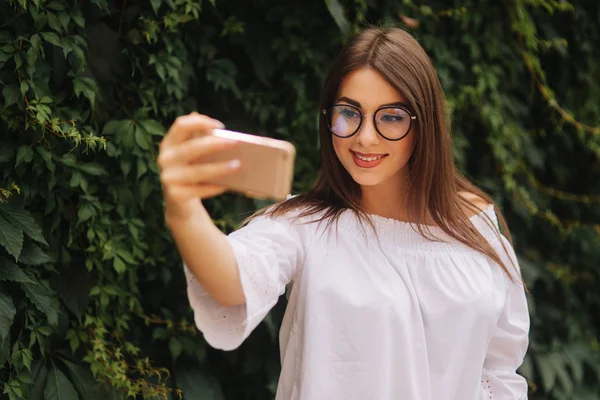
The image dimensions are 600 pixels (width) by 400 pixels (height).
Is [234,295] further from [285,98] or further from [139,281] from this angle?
[285,98]

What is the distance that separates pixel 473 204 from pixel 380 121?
1.47ft

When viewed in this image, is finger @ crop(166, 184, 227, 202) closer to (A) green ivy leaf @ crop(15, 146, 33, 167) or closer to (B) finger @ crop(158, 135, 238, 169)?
(B) finger @ crop(158, 135, 238, 169)

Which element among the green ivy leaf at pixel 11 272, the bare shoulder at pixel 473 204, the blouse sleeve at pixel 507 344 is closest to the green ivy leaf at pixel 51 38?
the green ivy leaf at pixel 11 272

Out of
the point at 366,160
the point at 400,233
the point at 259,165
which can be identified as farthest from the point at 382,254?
the point at 259,165

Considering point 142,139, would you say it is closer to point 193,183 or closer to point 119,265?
point 119,265

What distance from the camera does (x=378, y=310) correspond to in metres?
1.74

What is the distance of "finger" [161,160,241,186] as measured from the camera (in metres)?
1.24

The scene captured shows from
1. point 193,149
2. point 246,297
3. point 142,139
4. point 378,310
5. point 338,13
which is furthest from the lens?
point 338,13

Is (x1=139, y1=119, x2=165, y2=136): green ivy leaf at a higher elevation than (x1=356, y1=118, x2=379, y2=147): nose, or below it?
below

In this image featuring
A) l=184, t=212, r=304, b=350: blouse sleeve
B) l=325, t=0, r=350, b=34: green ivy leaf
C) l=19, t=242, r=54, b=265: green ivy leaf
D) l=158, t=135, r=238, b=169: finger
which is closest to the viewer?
l=158, t=135, r=238, b=169: finger

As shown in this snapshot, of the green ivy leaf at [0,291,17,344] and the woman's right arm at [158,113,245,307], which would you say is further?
the green ivy leaf at [0,291,17,344]

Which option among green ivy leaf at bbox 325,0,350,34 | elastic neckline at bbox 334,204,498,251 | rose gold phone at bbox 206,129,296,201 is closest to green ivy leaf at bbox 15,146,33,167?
elastic neckline at bbox 334,204,498,251

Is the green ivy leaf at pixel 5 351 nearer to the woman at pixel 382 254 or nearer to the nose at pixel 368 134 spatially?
the woman at pixel 382 254

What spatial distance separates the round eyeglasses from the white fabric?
0.22m
